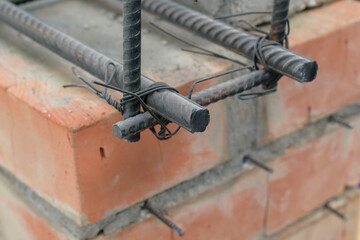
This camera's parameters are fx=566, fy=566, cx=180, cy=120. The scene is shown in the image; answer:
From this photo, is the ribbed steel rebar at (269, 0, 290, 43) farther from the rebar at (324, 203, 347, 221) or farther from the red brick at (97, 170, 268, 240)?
the rebar at (324, 203, 347, 221)

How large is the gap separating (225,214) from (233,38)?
1.55ft

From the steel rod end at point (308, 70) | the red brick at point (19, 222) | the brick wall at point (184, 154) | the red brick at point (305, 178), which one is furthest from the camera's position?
the red brick at point (305, 178)

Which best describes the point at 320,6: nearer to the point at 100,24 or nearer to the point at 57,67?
the point at 100,24

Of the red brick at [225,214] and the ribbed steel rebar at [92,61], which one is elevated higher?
the ribbed steel rebar at [92,61]

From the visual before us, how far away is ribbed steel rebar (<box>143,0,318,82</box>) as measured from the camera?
3.24 feet

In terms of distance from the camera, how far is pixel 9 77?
1195mm

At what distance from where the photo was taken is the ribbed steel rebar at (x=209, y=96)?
0.88 m

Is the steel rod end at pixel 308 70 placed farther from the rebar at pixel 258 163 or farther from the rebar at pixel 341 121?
the rebar at pixel 341 121

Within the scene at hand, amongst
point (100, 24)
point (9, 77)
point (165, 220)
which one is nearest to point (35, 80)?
point (9, 77)

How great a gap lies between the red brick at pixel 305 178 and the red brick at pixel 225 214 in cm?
5

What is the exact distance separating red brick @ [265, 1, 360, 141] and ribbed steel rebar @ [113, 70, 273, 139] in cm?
31

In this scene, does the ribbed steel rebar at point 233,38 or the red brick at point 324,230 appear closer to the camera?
the ribbed steel rebar at point 233,38

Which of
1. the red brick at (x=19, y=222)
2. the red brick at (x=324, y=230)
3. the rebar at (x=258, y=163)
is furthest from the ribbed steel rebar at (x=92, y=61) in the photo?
the red brick at (x=324, y=230)

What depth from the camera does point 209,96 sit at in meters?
0.97
